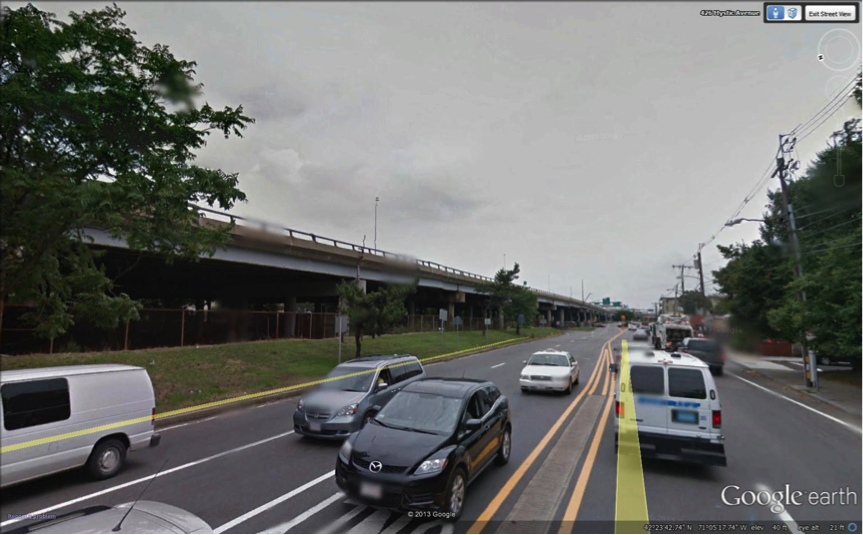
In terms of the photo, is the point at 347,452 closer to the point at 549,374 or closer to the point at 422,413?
the point at 422,413

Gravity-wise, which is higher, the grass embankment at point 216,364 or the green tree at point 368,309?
the green tree at point 368,309

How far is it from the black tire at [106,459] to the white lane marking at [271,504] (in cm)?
317

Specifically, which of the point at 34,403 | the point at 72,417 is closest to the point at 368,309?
the point at 72,417

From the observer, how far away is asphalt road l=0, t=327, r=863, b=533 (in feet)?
18.5

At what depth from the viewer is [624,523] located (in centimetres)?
543

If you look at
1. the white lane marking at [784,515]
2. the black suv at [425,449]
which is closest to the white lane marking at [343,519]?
the black suv at [425,449]

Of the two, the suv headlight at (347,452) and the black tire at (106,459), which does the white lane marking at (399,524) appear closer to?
the suv headlight at (347,452)

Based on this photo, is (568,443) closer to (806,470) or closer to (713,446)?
(713,446)

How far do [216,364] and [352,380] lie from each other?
34.7 ft

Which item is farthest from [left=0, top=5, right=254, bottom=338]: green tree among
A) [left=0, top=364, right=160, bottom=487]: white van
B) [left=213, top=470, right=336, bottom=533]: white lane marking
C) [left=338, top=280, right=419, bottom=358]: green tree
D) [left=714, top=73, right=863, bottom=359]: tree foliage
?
[left=714, top=73, right=863, bottom=359]: tree foliage

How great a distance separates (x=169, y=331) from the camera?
1991 cm

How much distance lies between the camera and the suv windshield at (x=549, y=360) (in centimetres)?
1605

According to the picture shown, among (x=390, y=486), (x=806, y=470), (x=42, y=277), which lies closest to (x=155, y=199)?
(x=42, y=277)

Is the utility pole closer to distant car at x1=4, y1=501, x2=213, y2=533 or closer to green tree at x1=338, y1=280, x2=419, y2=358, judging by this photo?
green tree at x1=338, y1=280, x2=419, y2=358
